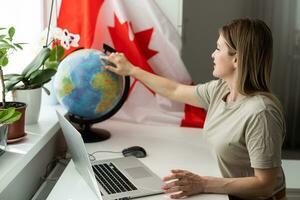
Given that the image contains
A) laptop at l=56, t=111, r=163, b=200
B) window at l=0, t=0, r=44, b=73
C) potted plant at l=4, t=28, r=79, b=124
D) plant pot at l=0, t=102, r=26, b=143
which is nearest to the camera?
laptop at l=56, t=111, r=163, b=200

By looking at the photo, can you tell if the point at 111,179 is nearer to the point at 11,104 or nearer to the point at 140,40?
the point at 11,104

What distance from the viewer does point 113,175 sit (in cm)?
132

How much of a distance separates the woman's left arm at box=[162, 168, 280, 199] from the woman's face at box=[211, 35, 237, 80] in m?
0.34

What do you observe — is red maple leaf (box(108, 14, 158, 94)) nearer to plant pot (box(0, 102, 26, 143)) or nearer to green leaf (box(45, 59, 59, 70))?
green leaf (box(45, 59, 59, 70))

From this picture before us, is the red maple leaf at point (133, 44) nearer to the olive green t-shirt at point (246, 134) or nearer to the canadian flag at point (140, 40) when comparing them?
the canadian flag at point (140, 40)

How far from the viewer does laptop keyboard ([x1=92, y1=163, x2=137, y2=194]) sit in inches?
48.1

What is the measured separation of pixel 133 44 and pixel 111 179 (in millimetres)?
774

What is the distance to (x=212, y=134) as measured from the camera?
4.66 ft

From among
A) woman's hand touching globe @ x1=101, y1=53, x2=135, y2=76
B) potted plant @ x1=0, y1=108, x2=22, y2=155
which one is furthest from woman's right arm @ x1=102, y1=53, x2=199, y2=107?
potted plant @ x1=0, y1=108, x2=22, y2=155

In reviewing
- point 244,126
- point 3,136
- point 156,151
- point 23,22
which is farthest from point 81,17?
point 244,126

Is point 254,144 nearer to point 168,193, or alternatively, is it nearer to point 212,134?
point 212,134

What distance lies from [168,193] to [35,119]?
0.66m

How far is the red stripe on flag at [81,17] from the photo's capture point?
1.85 metres

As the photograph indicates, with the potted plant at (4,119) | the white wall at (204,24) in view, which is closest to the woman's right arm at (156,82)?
the potted plant at (4,119)
